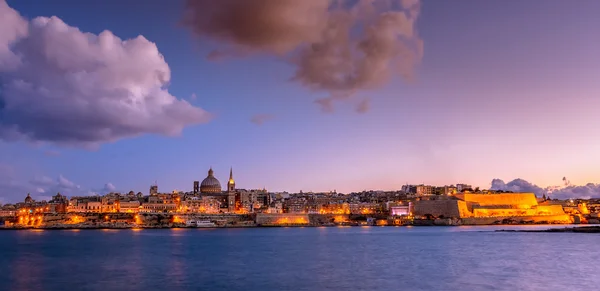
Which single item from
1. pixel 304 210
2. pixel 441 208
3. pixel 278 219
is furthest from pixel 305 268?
pixel 304 210

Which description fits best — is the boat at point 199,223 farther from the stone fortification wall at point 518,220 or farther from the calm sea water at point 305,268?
the calm sea water at point 305,268

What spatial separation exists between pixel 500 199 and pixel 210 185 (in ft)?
203

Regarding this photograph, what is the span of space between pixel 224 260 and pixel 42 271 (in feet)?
29.0

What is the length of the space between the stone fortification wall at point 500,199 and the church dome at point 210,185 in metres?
56.2

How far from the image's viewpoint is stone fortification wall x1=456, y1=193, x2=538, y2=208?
3546 inches

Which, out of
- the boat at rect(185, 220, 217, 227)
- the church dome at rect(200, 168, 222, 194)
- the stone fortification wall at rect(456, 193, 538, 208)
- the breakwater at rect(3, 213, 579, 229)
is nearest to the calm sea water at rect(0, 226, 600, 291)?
the boat at rect(185, 220, 217, 227)

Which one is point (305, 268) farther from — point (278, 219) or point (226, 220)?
point (226, 220)

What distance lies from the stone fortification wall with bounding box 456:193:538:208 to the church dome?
56.2 metres

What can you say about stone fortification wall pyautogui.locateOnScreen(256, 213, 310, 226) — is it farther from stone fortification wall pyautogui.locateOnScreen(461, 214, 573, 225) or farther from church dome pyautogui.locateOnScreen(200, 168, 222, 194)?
church dome pyautogui.locateOnScreen(200, 168, 222, 194)

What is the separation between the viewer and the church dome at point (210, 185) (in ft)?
413

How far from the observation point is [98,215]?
86.5 metres

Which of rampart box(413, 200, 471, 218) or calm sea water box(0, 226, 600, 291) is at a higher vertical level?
rampart box(413, 200, 471, 218)

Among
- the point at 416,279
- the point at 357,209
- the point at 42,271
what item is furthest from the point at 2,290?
the point at 357,209

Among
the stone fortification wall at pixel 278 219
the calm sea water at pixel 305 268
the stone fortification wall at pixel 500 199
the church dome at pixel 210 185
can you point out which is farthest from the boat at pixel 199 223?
the calm sea water at pixel 305 268
